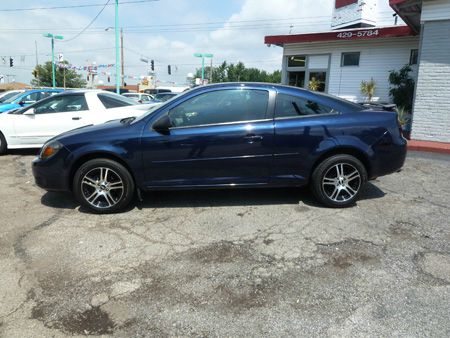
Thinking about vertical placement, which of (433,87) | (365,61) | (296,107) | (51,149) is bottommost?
(51,149)

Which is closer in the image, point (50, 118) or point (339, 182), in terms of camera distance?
point (339, 182)

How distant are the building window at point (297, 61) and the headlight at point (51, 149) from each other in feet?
45.8

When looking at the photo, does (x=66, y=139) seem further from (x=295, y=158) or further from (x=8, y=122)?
(x=8, y=122)

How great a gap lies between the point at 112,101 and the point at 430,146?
7.70 m

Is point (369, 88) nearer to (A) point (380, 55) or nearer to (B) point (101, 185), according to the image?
(A) point (380, 55)

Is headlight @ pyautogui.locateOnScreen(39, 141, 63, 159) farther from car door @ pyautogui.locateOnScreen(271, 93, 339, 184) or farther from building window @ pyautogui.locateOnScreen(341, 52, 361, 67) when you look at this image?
building window @ pyautogui.locateOnScreen(341, 52, 361, 67)

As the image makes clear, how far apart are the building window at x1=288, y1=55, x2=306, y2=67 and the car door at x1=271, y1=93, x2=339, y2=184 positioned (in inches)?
503

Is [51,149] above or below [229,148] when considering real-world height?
below

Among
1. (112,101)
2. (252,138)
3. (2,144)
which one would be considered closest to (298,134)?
(252,138)

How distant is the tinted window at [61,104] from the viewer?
8.79m

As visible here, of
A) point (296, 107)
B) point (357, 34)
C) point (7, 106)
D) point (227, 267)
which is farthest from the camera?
point (357, 34)

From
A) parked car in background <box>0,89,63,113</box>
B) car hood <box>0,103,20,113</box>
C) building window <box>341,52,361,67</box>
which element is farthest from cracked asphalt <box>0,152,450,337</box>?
building window <box>341,52,361,67</box>

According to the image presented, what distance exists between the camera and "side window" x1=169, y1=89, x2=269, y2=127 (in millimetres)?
4836

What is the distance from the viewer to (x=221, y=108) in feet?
15.9
